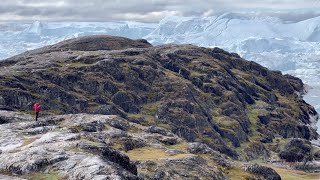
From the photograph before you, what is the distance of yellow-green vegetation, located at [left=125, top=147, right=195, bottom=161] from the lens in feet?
228

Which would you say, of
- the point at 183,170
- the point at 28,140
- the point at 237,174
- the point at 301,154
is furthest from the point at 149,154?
the point at 301,154

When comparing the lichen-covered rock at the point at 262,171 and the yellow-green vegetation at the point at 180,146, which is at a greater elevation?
the yellow-green vegetation at the point at 180,146

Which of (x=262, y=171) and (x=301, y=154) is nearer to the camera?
(x=262, y=171)

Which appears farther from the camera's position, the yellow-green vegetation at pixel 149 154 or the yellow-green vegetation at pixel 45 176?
the yellow-green vegetation at pixel 149 154

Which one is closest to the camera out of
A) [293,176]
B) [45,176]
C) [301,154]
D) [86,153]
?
[45,176]

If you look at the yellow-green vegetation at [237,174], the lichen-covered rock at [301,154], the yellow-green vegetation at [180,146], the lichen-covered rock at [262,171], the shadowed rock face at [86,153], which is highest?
the shadowed rock face at [86,153]

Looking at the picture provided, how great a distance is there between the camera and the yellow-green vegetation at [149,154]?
6961 centimetres

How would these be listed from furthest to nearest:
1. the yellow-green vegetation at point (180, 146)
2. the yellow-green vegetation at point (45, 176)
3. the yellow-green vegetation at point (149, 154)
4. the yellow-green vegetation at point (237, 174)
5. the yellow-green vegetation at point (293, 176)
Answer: the yellow-green vegetation at point (293, 176), the yellow-green vegetation at point (180, 146), the yellow-green vegetation at point (237, 174), the yellow-green vegetation at point (149, 154), the yellow-green vegetation at point (45, 176)

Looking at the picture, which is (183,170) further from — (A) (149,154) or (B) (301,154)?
(B) (301,154)

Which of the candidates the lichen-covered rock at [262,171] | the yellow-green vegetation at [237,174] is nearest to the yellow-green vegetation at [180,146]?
the yellow-green vegetation at [237,174]

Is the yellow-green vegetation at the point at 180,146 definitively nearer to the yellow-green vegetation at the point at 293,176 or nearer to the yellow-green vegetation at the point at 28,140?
the yellow-green vegetation at the point at 293,176

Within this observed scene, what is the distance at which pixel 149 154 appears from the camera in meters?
72.6

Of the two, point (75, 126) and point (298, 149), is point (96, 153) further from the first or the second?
point (298, 149)

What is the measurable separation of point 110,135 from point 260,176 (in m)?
25.5
